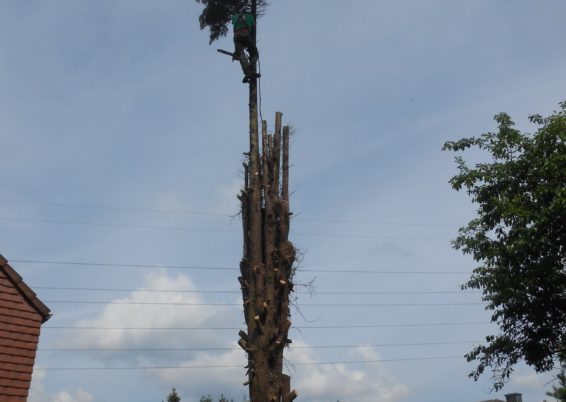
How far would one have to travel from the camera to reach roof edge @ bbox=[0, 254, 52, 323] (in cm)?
1135

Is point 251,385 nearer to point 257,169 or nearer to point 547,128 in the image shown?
point 257,169

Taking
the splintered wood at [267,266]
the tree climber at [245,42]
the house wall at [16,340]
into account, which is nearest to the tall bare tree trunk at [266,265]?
the splintered wood at [267,266]

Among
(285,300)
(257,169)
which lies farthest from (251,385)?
(257,169)

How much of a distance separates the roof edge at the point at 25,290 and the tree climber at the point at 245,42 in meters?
6.38

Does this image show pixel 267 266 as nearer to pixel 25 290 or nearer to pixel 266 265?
pixel 266 265

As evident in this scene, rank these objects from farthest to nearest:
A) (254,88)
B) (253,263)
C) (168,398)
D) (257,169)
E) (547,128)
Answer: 1. (168,398)
2. (547,128)
3. (254,88)
4. (257,169)
5. (253,263)

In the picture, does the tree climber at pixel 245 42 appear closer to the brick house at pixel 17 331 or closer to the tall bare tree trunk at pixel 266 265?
the tall bare tree trunk at pixel 266 265

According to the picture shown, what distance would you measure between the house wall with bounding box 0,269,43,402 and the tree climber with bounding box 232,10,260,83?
264 inches

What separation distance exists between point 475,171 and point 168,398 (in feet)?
82.5

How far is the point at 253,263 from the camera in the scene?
8562 mm

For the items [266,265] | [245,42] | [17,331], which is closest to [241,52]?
[245,42]

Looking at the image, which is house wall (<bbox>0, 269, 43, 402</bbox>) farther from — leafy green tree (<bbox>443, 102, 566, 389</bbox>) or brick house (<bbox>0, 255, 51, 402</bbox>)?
leafy green tree (<bbox>443, 102, 566, 389</bbox>)

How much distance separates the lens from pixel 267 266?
28.0 ft

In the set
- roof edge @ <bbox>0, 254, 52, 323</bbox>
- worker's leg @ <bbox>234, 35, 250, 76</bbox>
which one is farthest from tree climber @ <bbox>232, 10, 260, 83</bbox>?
roof edge @ <bbox>0, 254, 52, 323</bbox>
